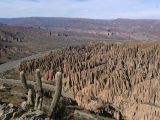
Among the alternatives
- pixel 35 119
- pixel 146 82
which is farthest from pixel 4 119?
pixel 146 82

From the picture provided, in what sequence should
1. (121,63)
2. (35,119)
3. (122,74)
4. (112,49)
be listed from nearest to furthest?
(35,119)
(122,74)
(121,63)
(112,49)

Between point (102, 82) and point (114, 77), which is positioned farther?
point (102, 82)

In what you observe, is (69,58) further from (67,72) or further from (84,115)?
(84,115)

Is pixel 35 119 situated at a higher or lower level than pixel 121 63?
higher

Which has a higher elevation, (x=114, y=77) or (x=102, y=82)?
(x=114, y=77)

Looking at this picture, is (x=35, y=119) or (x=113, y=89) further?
(x=113, y=89)

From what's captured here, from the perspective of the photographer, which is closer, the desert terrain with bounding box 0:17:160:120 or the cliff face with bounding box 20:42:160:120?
the desert terrain with bounding box 0:17:160:120

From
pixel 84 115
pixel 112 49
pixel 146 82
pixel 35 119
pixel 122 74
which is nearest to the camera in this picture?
pixel 35 119

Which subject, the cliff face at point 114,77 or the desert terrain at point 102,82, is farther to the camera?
the cliff face at point 114,77
